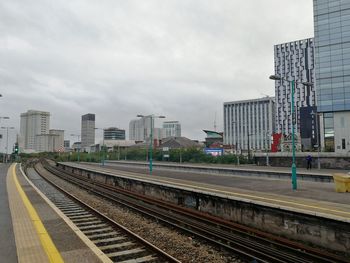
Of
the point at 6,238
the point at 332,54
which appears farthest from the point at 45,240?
the point at 332,54

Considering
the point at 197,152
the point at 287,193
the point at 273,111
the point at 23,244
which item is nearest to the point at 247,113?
the point at 273,111

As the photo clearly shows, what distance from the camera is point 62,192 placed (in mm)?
25109

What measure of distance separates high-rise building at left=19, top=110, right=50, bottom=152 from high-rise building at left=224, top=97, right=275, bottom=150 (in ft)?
320

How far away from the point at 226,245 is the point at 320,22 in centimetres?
8337

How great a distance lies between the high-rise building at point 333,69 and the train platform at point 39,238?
72654 millimetres

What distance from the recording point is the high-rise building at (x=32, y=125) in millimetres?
176750

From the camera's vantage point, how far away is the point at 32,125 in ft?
584

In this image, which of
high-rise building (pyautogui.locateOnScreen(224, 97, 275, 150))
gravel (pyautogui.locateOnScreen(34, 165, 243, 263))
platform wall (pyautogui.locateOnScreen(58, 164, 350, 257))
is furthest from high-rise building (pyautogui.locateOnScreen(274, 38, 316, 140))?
gravel (pyautogui.locateOnScreen(34, 165, 243, 263))

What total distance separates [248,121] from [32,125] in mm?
114422

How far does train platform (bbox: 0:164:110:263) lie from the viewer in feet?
27.2

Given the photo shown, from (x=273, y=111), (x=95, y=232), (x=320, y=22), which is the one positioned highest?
(x=320, y=22)

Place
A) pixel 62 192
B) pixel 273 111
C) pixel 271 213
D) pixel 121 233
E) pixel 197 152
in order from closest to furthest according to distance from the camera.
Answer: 1. pixel 121 233
2. pixel 271 213
3. pixel 62 192
4. pixel 197 152
5. pixel 273 111

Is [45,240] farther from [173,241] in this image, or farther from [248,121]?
[248,121]

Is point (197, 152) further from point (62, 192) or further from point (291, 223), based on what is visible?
point (291, 223)
